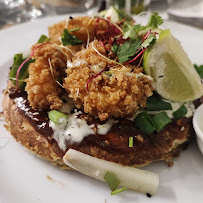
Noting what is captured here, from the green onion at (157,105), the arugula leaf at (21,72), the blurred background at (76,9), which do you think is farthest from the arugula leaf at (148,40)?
the blurred background at (76,9)

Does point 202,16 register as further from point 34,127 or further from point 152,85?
point 34,127

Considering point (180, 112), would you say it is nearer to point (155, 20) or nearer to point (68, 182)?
point (155, 20)

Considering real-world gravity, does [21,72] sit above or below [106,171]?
above

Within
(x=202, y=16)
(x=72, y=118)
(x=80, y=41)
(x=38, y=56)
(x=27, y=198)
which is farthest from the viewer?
(x=202, y=16)

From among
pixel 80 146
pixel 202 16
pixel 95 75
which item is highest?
pixel 95 75

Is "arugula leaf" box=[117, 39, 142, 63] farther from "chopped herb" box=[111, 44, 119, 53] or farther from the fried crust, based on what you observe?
the fried crust

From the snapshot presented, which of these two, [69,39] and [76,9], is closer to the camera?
[69,39]

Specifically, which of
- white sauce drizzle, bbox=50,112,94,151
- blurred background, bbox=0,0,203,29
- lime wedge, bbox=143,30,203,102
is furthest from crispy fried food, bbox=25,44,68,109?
blurred background, bbox=0,0,203,29

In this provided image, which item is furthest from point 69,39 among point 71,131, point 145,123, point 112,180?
point 112,180

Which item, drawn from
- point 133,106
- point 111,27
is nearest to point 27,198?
point 133,106
